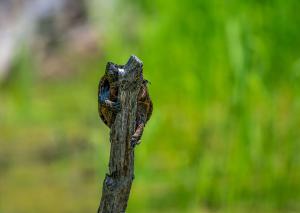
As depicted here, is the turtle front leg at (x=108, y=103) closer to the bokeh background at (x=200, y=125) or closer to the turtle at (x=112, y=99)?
the turtle at (x=112, y=99)

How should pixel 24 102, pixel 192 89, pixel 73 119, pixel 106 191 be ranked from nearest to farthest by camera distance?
pixel 106 191 < pixel 192 89 < pixel 24 102 < pixel 73 119

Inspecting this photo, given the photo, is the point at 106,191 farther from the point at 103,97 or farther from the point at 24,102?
the point at 24,102

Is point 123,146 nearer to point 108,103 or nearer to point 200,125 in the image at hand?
point 108,103

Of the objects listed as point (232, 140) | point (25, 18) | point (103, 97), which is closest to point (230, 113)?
point (232, 140)

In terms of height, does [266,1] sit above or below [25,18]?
below

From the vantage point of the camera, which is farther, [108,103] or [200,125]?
[200,125]

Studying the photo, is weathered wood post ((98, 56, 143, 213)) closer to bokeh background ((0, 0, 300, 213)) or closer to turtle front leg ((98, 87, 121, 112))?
turtle front leg ((98, 87, 121, 112))

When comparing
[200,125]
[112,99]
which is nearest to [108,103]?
[112,99]
